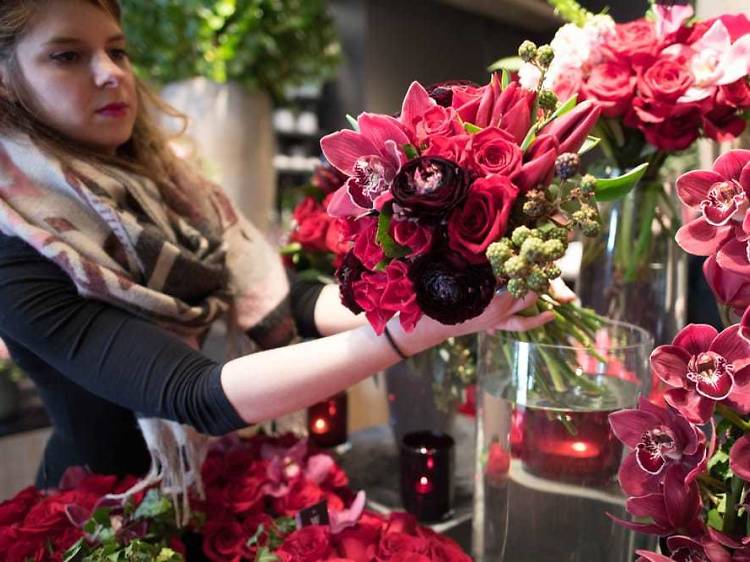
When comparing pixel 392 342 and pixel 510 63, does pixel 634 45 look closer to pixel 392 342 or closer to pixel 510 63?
pixel 510 63

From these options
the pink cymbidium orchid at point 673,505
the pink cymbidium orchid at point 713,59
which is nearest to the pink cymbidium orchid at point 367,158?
the pink cymbidium orchid at point 673,505

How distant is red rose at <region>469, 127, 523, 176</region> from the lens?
548 mm

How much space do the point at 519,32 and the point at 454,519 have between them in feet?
2.29

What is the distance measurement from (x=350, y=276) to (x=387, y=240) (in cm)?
8

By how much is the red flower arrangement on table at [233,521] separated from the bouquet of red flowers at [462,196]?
309 mm

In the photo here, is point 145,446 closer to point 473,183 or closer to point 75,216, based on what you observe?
point 75,216

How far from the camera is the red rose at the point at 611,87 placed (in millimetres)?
838

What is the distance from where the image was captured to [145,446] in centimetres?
→ 102

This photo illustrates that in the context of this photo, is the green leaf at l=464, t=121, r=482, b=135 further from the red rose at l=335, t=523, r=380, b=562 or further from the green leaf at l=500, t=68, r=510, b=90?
the red rose at l=335, t=523, r=380, b=562

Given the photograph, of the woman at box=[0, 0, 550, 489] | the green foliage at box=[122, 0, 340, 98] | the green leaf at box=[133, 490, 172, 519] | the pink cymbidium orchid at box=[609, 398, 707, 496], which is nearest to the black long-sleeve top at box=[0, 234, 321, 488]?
the woman at box=[0, 0, 550, 489]

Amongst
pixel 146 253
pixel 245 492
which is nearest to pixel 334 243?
pixel 146 253

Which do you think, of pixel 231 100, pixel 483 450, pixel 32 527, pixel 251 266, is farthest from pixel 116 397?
pixel 231 100

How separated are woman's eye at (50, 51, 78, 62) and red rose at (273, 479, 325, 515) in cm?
64

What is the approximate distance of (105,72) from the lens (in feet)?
3.01
